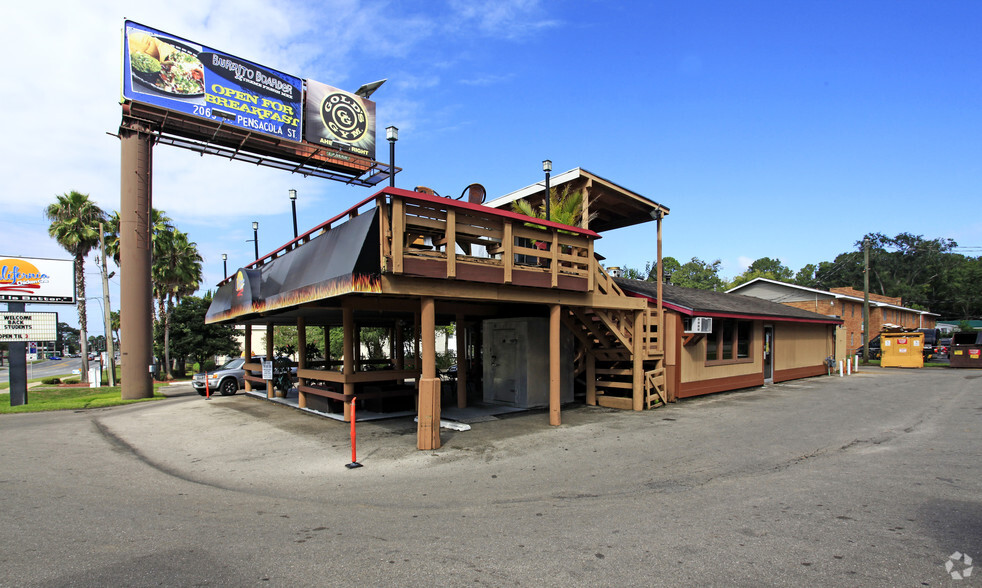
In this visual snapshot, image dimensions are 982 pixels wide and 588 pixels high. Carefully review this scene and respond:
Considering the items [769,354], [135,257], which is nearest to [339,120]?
[135,257]

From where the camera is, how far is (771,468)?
7.05 metres

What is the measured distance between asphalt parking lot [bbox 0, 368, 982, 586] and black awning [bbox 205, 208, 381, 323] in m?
2.70

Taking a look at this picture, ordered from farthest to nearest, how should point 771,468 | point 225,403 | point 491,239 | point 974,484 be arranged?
1. point 225,403
2. point 491,239
3. point 771,468
4. point 974,484

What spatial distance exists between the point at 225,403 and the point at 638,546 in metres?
15.5

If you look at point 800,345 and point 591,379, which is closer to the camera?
point 591,379

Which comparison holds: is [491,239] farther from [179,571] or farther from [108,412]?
[108,412]

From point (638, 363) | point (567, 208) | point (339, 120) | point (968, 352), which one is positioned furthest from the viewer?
point (968, 352)

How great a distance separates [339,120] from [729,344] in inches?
774

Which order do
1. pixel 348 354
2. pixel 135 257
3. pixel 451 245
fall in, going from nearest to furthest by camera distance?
pixel 451 245 < pixel 348 354 < pixel 135 257

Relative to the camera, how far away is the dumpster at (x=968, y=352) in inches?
1022

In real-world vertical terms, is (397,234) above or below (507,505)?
above

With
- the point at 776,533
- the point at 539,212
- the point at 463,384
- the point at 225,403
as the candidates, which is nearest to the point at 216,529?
the point at 776,533

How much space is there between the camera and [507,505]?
5.62 meters

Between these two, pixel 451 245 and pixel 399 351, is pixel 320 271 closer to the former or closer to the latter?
pixel 451 245
